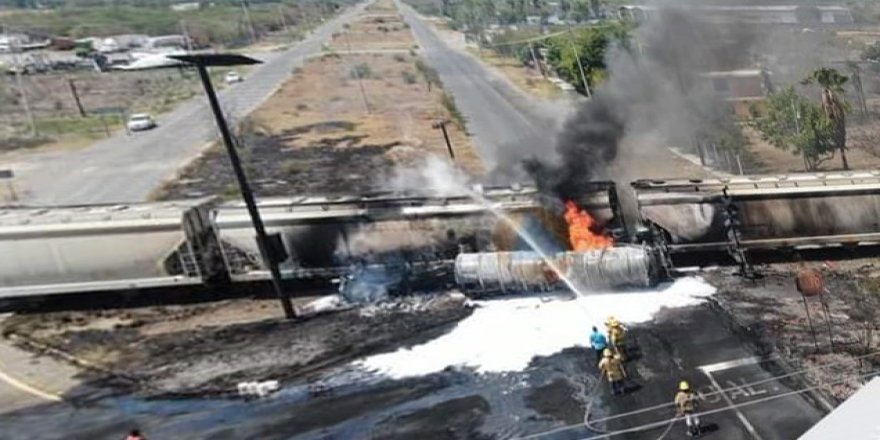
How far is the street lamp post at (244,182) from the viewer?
2056 centimetres

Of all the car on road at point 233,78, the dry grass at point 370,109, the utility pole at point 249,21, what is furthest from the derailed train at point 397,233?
the utility pole at point 249,21

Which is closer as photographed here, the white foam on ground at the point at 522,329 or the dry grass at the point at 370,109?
the white foam on ground at the point at 522,329

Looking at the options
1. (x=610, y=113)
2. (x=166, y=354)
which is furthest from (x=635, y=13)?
(x=166, y=354)

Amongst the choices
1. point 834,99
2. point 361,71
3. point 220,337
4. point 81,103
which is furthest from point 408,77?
point 220,337

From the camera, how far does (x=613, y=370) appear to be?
Answer: 1639 cm

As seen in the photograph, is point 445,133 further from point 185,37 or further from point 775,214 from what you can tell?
point 185,37

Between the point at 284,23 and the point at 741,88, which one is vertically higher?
the point at 284,23

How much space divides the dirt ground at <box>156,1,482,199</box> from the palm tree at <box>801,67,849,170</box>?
1869cm

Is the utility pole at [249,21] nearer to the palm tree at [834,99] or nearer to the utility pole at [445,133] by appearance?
the utility pole at [445,133]

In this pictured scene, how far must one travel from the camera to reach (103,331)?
74.3ft

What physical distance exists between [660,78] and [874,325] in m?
16.8

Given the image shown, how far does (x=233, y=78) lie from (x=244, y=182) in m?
34.0

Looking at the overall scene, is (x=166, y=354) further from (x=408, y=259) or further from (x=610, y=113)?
(x=610, y=113)

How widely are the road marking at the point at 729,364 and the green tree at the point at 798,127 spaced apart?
21.5 m
